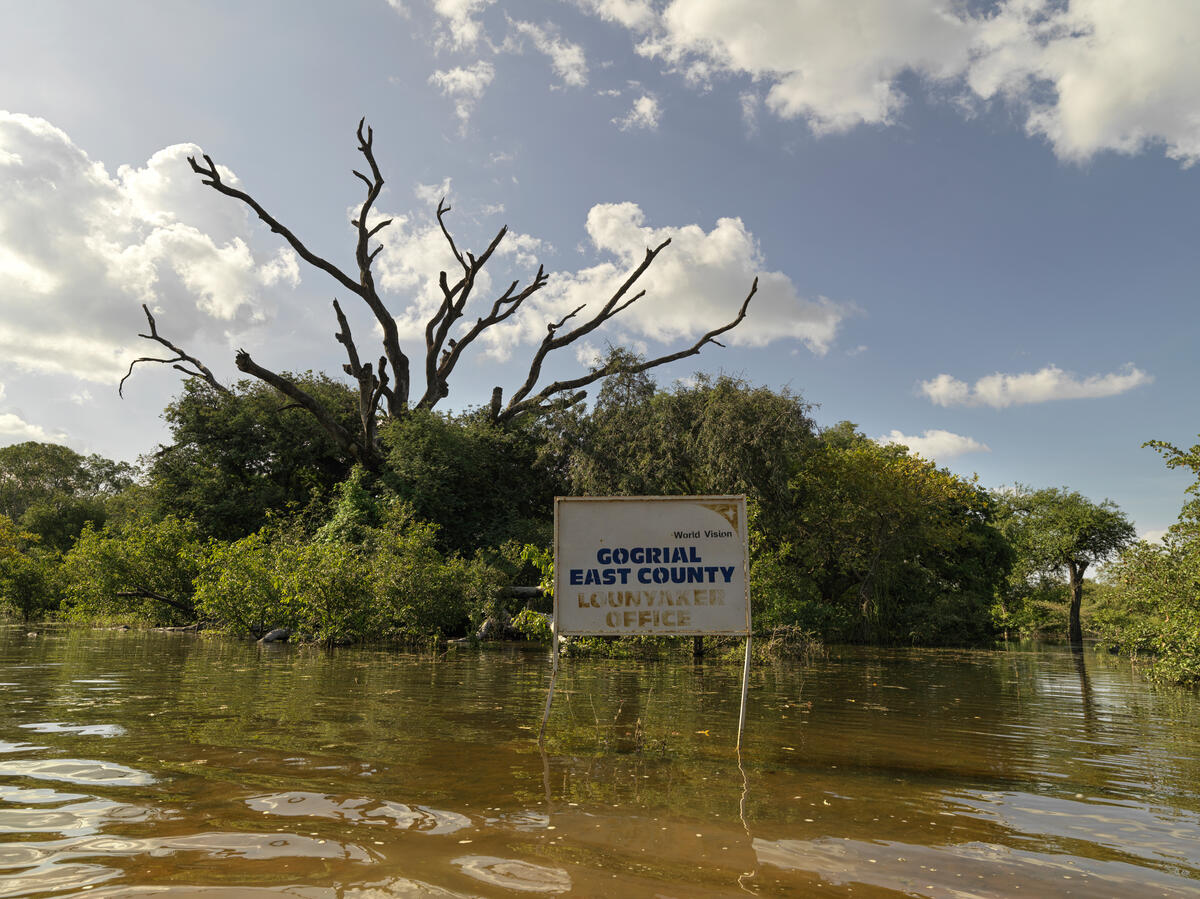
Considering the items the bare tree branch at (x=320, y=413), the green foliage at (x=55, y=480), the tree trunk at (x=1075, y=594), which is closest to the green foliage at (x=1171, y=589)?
the bare tree branch at (x=320, y=413)

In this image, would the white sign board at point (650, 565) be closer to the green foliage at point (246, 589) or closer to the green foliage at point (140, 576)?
the green foliage at point (246, 589)

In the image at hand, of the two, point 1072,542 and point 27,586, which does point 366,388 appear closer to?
point 27,586

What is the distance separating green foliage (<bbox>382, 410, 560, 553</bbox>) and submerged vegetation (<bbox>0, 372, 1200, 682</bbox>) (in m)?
0.10

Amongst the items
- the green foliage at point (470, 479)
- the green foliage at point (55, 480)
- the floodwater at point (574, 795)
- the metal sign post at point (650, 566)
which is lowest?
the floodwater at point (574, 795)

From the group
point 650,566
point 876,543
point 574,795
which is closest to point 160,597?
point 650,566

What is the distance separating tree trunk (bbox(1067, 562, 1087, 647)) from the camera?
41.8 meters

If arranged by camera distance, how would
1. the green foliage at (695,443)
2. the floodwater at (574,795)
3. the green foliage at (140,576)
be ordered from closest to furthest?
the floodwater at (574,795) < the green foliage at (140,576) < the green foliage at (695,443)

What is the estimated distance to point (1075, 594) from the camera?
42562 millimetres

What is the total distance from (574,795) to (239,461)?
31.7m

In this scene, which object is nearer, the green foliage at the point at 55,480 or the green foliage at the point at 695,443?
the green foliage at the point at 695,443

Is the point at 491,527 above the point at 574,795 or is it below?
above

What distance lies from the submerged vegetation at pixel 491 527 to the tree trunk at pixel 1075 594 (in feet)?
22.9

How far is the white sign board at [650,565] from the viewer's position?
22.1 feet

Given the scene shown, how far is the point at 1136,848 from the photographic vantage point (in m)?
4.00
